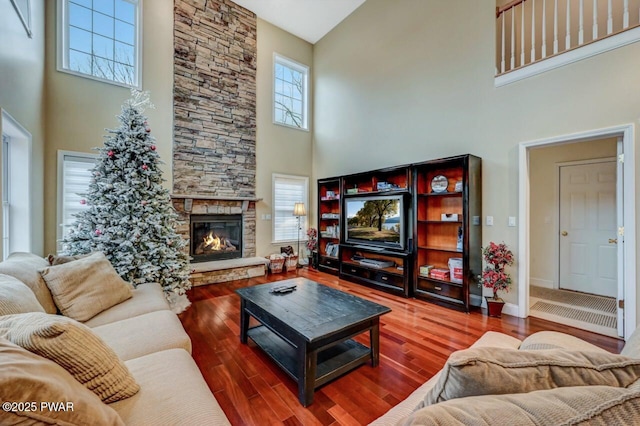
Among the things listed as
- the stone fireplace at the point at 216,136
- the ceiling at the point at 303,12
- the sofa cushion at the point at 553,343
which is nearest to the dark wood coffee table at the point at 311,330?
the sofa cushion at the point at 553,343

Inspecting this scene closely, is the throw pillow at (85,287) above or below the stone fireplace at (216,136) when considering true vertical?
below

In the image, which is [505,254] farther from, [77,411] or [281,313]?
[77,411]

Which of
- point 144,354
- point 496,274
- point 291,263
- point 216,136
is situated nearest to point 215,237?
point 291,263

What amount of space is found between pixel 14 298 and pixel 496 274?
416cm

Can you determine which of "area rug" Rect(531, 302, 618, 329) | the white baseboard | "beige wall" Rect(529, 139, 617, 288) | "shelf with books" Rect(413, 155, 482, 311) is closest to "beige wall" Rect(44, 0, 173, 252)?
"shelf with books" Rect(413, 155, 482, 311)

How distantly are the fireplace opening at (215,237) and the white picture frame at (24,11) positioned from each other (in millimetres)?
3010

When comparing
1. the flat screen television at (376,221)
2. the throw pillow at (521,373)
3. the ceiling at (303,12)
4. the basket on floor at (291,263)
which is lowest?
the basket on floor at (291,263)

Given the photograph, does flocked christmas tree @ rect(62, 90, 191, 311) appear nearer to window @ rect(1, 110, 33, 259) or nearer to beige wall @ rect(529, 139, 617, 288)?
window @ rect(1, 110, 33, 259)

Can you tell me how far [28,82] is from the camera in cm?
294

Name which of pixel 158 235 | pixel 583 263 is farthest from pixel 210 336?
pixel 583 263

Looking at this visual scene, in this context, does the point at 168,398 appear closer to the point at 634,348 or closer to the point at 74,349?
the point at 74,349

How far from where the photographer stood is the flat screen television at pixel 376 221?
4.13 metres

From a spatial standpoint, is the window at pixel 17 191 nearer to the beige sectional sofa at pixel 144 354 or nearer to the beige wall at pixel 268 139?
the beige sectional sofa at pixel 144 354

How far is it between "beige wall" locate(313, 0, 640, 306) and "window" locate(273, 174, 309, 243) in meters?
0.82
